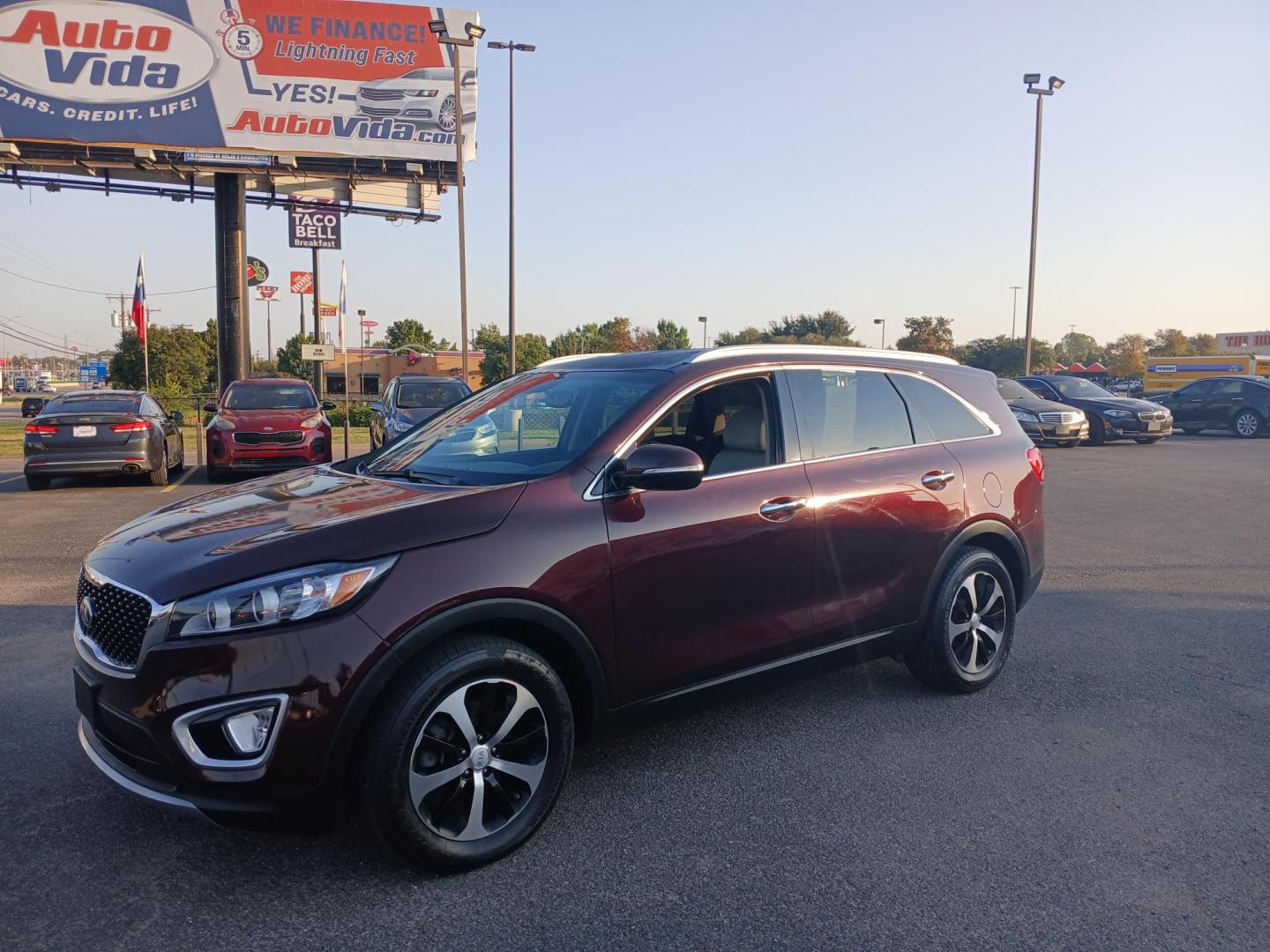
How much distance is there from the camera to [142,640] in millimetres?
2887

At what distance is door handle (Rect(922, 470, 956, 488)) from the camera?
458cm

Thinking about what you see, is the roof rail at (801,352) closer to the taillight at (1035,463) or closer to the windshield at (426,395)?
the taillight at (1035,463)

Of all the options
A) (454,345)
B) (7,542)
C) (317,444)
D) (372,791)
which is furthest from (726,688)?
(454,345)

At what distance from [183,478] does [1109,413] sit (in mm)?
19582

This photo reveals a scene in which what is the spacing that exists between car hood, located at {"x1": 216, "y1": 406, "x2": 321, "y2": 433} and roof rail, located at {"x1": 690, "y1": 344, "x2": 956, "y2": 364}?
35.5 ft

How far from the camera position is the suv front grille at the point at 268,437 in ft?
44.8

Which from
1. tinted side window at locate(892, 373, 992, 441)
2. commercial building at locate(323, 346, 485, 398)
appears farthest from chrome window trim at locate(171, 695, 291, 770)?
commercial building at locate(323, 346, 485, 398)

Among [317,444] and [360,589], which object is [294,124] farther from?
[360,589]

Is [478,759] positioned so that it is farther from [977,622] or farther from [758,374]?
[977,622]

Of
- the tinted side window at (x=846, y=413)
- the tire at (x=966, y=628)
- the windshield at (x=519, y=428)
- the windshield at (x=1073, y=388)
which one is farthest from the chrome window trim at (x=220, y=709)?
the windshield at (x=1073, y=388)

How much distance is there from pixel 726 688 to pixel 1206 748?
2239 mm

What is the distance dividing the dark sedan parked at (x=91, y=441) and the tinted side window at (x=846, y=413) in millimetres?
11376

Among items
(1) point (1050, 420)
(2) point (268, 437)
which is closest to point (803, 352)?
(2) point (268, 437)

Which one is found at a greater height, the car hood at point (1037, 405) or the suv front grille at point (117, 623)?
the car hood at point (1037, 405)
